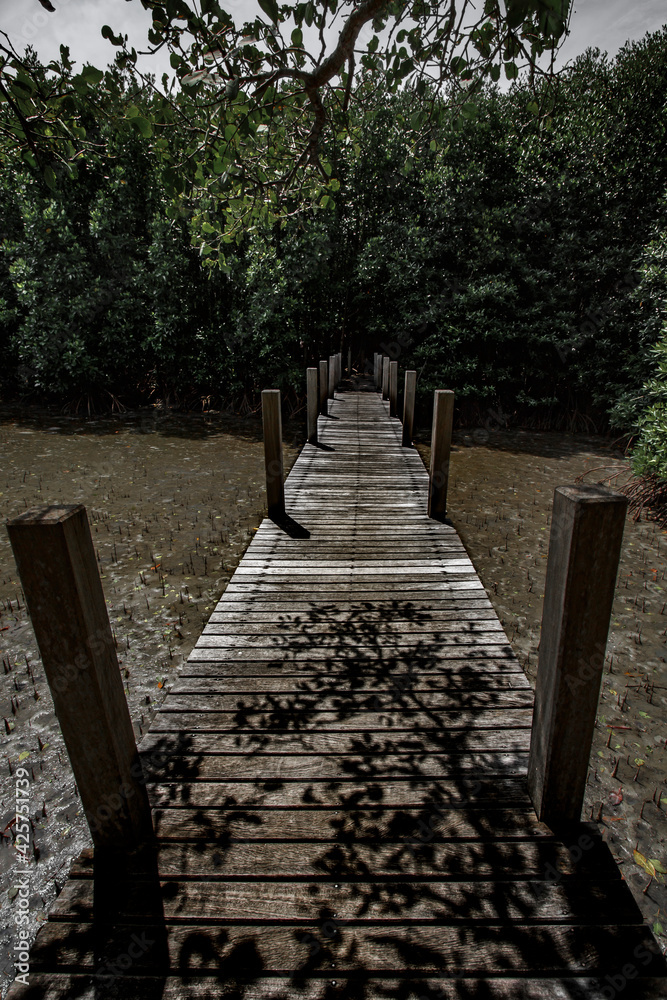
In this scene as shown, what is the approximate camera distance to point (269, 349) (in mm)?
16047

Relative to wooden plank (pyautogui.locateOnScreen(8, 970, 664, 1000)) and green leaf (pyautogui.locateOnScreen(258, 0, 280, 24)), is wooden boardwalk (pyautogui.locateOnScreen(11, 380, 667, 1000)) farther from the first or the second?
green leaf (pyautogui.locateOnScreen(258, 0, 280, 24))

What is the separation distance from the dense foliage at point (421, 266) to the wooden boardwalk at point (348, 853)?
12.8 metres

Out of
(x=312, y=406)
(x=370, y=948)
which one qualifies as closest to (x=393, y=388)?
(x=312, y=406)

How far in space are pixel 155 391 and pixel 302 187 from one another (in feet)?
44.1

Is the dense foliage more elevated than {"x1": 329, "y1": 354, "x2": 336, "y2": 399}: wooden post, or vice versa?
the dense foliage

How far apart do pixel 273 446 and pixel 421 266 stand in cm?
1205

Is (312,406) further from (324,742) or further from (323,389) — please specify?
(324,742)

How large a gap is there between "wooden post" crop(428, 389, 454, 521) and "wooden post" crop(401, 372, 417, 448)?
10.4 ft

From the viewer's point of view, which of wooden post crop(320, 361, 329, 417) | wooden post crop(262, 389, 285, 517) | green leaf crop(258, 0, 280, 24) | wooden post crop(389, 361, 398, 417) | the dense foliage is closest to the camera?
green leaf crop(258, 0, 280, 24)

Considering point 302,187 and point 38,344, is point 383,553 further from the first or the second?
point 38,344

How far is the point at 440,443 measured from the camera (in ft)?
21.1

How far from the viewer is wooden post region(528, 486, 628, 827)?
212 centimetres

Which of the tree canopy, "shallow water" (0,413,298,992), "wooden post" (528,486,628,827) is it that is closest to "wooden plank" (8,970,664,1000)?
"wooden post" (528,486,628,827)

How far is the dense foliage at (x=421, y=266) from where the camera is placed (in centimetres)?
1480
